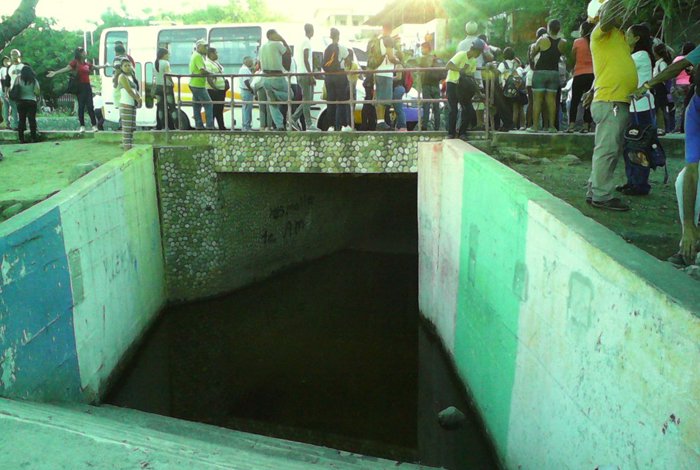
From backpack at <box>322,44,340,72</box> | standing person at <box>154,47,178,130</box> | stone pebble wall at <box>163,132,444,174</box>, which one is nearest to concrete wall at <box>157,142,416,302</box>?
stone pebble wall at <box>163,132,444,174</box>

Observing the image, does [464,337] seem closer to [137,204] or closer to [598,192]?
[598,192]

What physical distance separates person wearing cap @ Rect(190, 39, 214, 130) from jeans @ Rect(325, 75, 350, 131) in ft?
6.42

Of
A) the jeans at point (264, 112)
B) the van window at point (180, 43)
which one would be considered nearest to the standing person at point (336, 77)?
the jeans at point (264, 112)

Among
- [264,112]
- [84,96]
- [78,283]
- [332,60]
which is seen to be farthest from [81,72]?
[78,283]

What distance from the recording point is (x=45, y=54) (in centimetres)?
3161

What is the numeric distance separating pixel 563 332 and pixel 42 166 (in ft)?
25.3

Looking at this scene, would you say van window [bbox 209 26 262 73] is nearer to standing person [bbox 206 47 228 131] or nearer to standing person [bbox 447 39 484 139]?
standing person [bbox 206 47 228 131]

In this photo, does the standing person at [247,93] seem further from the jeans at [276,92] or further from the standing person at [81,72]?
the standing person at [81,72]

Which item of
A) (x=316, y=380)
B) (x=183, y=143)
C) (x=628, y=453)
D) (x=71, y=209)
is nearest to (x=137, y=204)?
(x=183, y=143)

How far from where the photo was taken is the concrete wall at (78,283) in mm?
4891

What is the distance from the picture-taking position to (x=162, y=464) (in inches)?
124

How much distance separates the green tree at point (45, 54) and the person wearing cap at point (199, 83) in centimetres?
2351

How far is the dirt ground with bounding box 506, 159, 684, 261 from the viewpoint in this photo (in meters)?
4.83

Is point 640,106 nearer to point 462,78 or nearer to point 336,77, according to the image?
point 462,78
